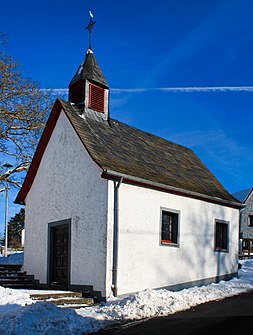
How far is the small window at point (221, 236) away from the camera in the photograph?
16211 mm

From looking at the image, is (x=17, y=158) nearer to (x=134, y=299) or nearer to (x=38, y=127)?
(x=38, y=127)

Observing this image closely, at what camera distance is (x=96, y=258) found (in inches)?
A: 457

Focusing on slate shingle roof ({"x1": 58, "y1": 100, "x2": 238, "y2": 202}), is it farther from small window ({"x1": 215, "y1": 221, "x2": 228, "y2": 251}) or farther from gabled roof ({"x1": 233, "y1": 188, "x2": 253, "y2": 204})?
gabled roof ({"x1": 233, "y1": 188, "x2": 253, "y2": 204})

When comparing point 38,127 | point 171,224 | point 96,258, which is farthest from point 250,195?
point 96,258

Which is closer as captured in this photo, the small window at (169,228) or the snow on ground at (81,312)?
the snow on ground at (81,312)

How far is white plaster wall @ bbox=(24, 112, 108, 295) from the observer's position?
11.7 m

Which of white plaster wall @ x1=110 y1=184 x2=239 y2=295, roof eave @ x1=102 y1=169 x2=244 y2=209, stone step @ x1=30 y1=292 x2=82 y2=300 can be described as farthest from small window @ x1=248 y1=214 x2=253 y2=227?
stone step @ x1=30 y1=292 x2=82 y2=300

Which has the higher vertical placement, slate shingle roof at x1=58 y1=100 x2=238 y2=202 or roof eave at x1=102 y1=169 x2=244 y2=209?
→ slate shingle roof at x1=58 y1=100 x2=238 y2=202

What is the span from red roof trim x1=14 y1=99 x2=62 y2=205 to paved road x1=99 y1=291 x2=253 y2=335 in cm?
831

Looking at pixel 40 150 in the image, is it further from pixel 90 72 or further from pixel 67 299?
pixel 67 299

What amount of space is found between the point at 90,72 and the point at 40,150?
3626 millimetres

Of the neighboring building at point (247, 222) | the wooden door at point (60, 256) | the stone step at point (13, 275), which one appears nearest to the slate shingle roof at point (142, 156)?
the wooden door at point (60, 256)

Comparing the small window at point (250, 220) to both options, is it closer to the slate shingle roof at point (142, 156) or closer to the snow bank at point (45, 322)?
the slate shingle roof at point (142, 156)

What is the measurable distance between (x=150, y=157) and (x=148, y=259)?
4487mm
